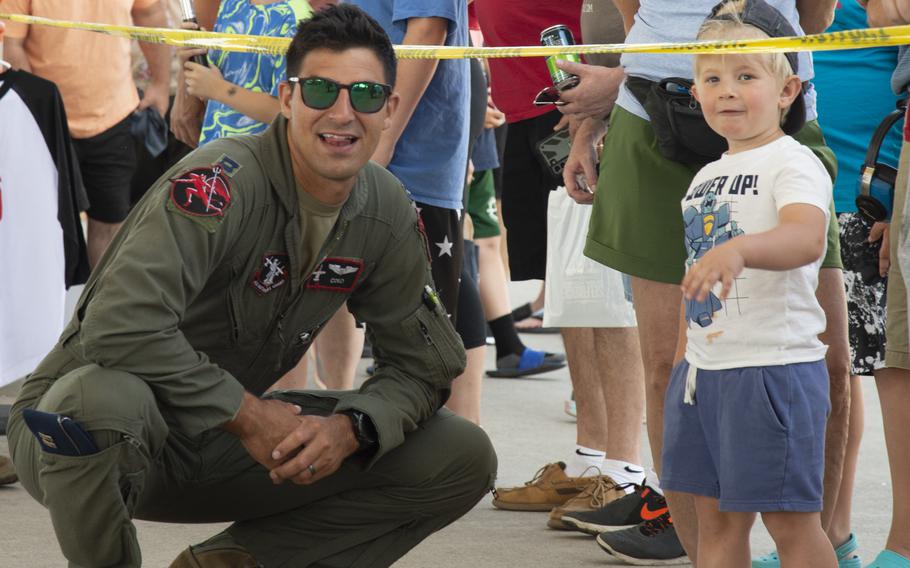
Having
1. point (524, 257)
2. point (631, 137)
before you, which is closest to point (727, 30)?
point (631, 137)

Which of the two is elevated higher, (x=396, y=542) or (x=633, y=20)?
(x=633, y=20)

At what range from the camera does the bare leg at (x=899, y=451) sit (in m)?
3.27

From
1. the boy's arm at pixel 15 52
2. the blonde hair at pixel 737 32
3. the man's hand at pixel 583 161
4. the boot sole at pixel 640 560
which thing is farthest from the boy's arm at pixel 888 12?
the boy's arm at pixel 15 52

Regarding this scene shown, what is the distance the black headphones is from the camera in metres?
3.36

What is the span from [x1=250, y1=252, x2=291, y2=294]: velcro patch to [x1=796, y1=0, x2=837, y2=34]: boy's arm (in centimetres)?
139

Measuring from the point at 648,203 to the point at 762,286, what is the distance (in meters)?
0.52

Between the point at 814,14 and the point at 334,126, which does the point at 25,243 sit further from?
the point at 814,14

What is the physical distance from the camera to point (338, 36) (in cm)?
304

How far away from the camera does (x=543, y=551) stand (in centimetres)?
385

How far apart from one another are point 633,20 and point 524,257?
1.40 m

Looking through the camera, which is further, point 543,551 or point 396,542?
point 543,551

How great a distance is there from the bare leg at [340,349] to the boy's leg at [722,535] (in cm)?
202

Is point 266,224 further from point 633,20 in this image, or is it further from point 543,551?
point 543,551

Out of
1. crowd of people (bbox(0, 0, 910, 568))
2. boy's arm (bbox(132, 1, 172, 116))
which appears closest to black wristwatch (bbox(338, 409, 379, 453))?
crowd of people (bbox(0, 0, 910, 568))
